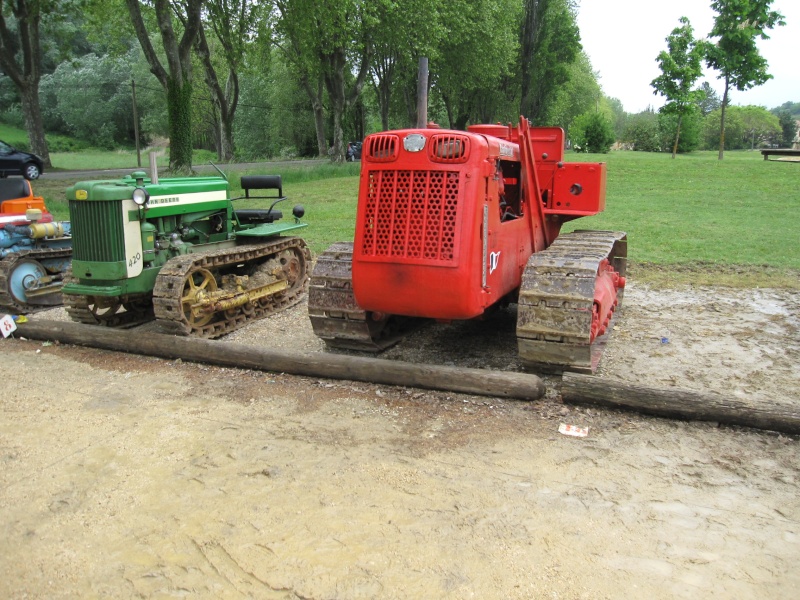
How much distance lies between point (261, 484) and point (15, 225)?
6.73m

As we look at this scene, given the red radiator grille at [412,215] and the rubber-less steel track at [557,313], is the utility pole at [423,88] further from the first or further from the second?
the rubber-less steel track at [557,313]

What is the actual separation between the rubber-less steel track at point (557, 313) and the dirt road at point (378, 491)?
1.07ft

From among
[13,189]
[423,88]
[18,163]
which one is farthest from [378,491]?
[18,163]

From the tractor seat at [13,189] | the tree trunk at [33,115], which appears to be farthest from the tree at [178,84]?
the tractor seat at [13,189]

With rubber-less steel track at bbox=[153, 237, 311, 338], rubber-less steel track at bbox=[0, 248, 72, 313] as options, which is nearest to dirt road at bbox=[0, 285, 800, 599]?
rubber-less steel track at bbox=[153, 237, 311, 338]

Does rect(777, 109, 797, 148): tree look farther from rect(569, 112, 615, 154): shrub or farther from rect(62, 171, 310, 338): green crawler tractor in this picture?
rect(62, 171, 310, 338): green crawler tractor

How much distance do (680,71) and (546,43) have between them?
13.8 meters

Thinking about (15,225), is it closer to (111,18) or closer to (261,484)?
(261,484)

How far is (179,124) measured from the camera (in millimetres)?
21734

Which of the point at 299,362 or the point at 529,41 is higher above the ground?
the point at 529,41

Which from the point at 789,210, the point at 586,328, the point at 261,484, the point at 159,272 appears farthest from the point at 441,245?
the point at 789,210

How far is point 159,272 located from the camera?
7.07 m

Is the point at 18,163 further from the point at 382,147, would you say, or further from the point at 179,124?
the point at 382,147

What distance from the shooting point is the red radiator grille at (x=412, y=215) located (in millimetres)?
5164
